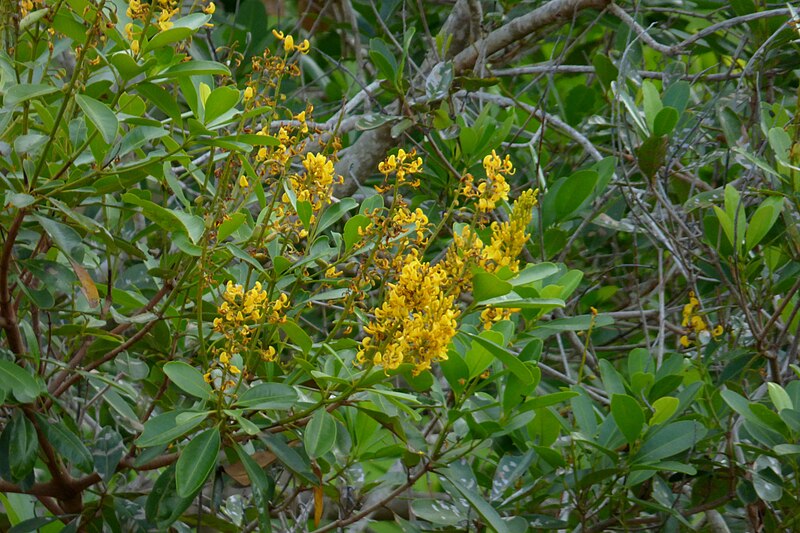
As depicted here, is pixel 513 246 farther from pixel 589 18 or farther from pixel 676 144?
pixel 589 18

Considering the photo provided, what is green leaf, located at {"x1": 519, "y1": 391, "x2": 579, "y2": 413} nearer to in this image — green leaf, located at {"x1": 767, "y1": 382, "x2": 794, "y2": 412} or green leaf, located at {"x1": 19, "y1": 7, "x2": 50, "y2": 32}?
green leaf, located at {"x1": 767, "y1": 382, "x2": 794, "y2": 412}

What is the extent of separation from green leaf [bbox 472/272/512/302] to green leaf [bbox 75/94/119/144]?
0.53 meters

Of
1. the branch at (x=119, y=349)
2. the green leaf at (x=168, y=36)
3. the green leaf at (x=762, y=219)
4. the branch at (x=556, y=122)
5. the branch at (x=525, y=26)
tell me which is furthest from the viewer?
the branch at (x=525, y=26)

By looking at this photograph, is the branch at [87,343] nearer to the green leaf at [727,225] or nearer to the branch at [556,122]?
the branch at [556,122]

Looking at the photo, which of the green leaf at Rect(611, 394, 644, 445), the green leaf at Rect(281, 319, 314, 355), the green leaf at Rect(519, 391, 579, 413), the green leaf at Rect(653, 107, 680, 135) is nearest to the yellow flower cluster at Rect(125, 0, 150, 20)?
the green leaf at Rect(281, 319, 314, 355)

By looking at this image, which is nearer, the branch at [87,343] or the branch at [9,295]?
the branch at [9,295]

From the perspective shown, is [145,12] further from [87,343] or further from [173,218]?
[87,343]

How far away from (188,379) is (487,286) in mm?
447

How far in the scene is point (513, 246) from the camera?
1428 mm

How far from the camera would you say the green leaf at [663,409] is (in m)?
1.70

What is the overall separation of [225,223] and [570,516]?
1.01m

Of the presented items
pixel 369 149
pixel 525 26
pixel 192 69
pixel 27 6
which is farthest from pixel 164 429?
pixel 525 26

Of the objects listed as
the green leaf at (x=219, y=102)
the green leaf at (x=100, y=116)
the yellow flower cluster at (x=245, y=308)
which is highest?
the green leaf at (x=100, y=116)

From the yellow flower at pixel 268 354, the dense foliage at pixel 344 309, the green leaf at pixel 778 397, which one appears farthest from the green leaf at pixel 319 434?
the green leaf at pixel 778 397
